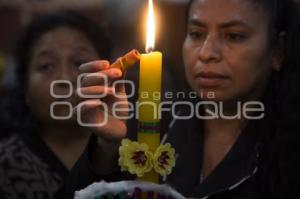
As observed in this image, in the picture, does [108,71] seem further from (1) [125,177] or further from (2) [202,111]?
(2) [202,111]

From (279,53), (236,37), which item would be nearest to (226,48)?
(236,37)

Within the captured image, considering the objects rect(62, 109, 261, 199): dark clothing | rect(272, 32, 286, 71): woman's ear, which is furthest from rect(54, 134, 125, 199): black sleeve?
rect(272, 32, 286, 71): woman's ear

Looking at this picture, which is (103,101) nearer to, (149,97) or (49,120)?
Answer: (149,97)

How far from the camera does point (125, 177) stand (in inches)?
27.0

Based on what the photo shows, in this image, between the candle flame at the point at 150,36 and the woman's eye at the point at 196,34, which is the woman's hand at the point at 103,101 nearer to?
the candle flame at the point at 150,36

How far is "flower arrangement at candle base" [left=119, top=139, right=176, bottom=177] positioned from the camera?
540 mm

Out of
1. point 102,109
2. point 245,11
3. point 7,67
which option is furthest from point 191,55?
point 7,67

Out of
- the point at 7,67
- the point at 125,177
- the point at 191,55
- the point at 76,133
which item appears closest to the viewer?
the point at 125,177

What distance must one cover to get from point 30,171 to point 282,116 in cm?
43

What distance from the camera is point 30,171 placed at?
0.88 m

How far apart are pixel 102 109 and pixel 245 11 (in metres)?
0.31

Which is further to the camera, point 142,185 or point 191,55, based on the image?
point 191,55

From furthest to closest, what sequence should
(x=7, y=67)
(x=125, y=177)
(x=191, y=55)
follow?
(x=7, y=67) → (x=191, y=55) → (x=125, y=177)

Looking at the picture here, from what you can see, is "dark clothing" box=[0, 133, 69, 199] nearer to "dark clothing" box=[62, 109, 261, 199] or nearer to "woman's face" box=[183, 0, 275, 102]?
"dark clothing" box=[62, 109, 261, 199]
